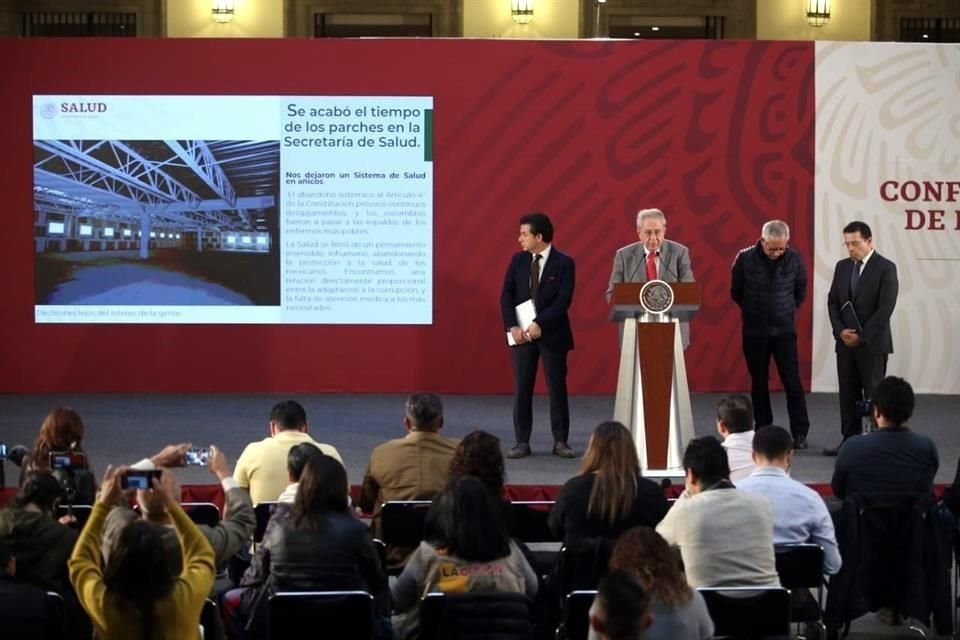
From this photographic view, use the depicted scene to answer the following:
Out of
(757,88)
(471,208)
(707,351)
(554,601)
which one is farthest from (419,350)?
(554,601)

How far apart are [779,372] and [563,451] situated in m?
1.40

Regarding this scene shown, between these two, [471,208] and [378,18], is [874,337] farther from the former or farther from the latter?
[378,18]

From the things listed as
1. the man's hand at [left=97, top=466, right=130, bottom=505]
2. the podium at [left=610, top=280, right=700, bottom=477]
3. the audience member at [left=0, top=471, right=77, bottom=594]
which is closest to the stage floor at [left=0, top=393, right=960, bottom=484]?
the podium at [left=610, top=280, right=700, bottom=477]

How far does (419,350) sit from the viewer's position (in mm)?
11883

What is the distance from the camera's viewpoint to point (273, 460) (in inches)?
222

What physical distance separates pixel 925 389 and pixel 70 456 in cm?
811

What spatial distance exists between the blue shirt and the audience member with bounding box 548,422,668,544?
1.08 feet

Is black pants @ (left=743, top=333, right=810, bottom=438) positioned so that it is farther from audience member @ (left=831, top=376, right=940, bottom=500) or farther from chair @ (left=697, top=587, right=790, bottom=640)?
chair @ (left=697, top=587, right=790, bottom=640)

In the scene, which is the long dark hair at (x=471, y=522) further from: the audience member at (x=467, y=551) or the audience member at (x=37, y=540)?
the audience member at (x=37, y=540)

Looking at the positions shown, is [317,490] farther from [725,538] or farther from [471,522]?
[725,538]

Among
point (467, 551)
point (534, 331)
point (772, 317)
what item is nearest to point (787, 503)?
point (467, 551)

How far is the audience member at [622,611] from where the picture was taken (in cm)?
313

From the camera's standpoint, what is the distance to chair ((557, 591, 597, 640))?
424 centimetres

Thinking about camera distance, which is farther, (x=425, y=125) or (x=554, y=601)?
(x=425, y=125)
